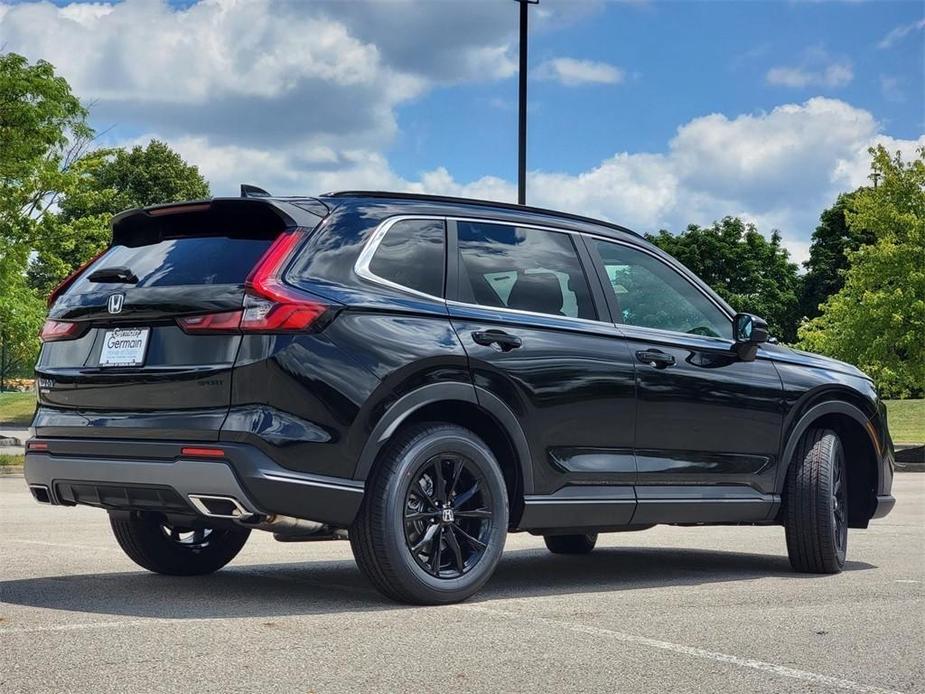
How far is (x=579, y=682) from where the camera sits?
4422 millimetres

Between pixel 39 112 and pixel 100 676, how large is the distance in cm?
2305

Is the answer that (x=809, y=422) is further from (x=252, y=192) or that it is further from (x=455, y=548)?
(x=252, y=192)

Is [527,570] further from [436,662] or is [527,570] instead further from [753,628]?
[436,662]

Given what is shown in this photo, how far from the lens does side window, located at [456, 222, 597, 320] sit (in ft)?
21.1

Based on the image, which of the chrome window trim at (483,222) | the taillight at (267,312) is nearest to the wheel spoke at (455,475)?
the chrome window trim at (483,222)

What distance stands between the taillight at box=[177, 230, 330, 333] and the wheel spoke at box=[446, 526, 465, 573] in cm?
119

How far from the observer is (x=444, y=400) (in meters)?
5.95

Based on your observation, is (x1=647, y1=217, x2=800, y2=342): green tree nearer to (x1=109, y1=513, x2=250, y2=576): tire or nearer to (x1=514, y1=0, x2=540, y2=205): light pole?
(x1=514, y1=0, x2=540, y2=205): light pole

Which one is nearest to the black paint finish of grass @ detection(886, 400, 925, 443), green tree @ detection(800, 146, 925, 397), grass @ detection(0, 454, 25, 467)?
grass @ detection(0, 454, 25, 467)

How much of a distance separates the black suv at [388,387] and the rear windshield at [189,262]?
0.5 inches

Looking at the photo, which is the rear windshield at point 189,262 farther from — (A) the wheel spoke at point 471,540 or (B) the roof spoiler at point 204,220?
(A) the wheel spoke at point 471,540

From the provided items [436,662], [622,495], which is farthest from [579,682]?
[622,495]

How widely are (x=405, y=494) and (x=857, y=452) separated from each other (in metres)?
3.75

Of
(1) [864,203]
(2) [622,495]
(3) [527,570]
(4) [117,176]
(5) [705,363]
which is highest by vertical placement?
(4) [117,176]
